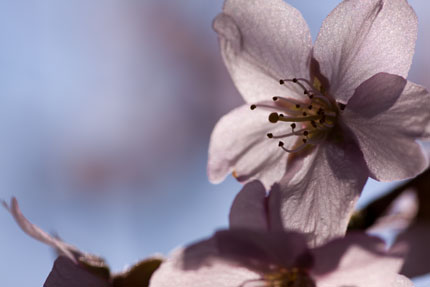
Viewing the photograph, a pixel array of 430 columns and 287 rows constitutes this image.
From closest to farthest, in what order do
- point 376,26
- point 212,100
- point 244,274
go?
point 244,274 < point 376,26 < point 212,100

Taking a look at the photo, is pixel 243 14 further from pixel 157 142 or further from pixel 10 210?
pixel 157 142

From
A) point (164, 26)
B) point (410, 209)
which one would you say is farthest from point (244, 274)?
point (164, 26)

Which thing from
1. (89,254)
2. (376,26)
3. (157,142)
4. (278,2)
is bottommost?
(157,142)

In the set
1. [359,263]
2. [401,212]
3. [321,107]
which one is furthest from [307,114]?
[359,263]

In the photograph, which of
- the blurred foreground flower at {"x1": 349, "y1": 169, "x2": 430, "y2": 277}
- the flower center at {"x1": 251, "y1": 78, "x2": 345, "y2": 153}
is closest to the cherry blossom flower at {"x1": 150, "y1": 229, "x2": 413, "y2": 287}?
the blurred foreground flower at {"x1": 349, "y1": 169, "x2": 430, "y2": 277}

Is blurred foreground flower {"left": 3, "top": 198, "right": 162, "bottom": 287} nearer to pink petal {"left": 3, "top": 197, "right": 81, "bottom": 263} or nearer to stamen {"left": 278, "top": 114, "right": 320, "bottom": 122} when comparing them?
pink petal {"left": 3, "top": 197, "right": 81, "bottom": 263}

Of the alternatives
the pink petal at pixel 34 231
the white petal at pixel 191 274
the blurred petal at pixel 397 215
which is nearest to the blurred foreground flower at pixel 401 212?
the blurred petal at pixel 397 215

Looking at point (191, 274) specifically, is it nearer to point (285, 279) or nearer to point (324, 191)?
point (285, 279)
